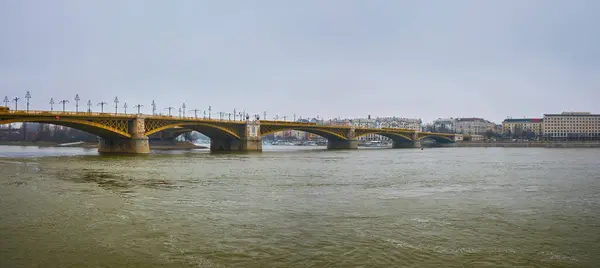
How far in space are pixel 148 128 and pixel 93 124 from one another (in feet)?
43.1

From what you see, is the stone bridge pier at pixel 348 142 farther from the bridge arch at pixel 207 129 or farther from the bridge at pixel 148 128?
the bridge arch at pixel 207 129

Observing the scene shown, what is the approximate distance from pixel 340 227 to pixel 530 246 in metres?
5.05

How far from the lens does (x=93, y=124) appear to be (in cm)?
6444

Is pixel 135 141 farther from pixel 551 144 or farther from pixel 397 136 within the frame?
pixel 551 144

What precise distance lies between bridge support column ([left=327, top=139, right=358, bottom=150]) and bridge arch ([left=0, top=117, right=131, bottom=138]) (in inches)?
2315

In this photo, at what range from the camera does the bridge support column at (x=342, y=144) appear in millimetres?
118812

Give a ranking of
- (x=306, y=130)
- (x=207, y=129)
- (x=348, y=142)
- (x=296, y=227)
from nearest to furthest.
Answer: (x=296, y=227) → (x=207, y=129) → (x=306, y=130) → (x=348, y=142)

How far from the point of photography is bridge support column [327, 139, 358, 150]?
119 meters

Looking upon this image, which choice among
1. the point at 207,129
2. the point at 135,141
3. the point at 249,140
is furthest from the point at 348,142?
the point at 135,141

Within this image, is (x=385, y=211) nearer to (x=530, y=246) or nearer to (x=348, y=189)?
(x=530, y=246)

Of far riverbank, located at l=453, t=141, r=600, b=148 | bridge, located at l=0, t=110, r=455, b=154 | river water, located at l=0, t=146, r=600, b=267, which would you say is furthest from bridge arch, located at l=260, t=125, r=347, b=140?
river water, located at l=0, t=146, r=600, b=267

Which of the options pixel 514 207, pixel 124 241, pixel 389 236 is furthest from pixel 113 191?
pixel 514 207

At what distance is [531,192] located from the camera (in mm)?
23672

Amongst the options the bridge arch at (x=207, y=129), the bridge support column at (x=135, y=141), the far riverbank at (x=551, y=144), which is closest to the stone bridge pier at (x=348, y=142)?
the bridge arch at (x=207, y=129)
